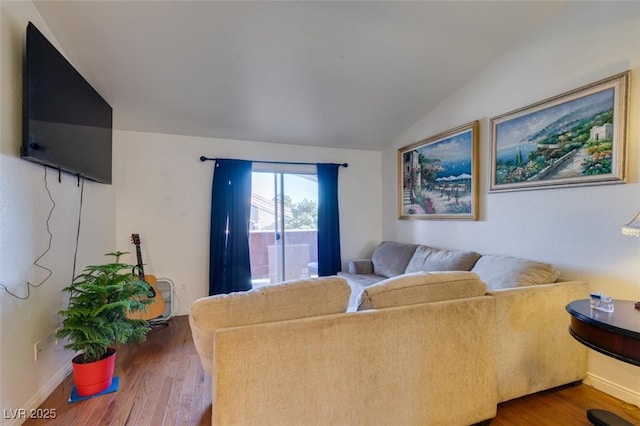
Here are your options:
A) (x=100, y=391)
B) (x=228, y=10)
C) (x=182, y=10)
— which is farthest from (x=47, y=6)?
(x=100, y=391)

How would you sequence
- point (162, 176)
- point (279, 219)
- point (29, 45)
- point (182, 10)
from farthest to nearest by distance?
point (279, 219)
point (162, 176)
point (182, 10)
point (29, 45)

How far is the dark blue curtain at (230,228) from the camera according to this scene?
3.59 metres

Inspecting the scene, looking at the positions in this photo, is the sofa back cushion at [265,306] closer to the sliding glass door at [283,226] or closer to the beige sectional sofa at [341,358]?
the beige sectional sofa at [341,358]

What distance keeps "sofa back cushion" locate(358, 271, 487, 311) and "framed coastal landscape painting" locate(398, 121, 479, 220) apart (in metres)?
1.48

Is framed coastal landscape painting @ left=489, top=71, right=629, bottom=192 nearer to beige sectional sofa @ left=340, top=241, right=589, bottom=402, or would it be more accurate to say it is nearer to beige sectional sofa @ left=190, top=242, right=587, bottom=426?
beige sectional sofa @ left=340, top=241, right=589, bottom=402

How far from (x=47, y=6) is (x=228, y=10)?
3.69 ft

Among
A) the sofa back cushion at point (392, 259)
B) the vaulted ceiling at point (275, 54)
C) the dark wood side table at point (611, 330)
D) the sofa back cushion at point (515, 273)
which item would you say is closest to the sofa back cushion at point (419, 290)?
the dark wood side table at point (611, 330)

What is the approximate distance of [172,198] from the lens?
11.7 feet

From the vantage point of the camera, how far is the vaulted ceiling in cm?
206

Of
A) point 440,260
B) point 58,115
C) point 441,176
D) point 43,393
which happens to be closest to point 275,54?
point 58,115

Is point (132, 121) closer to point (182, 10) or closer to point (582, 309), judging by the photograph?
point (182, 10)

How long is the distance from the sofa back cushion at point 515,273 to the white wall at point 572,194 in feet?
0.66

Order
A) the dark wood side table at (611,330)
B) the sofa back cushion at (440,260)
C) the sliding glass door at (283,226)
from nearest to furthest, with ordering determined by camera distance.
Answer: the dark wood side table at (611,330) < the sofa back cushion at (440,260) < the sliding glass door at (283,226)

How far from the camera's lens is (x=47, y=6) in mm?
1876
